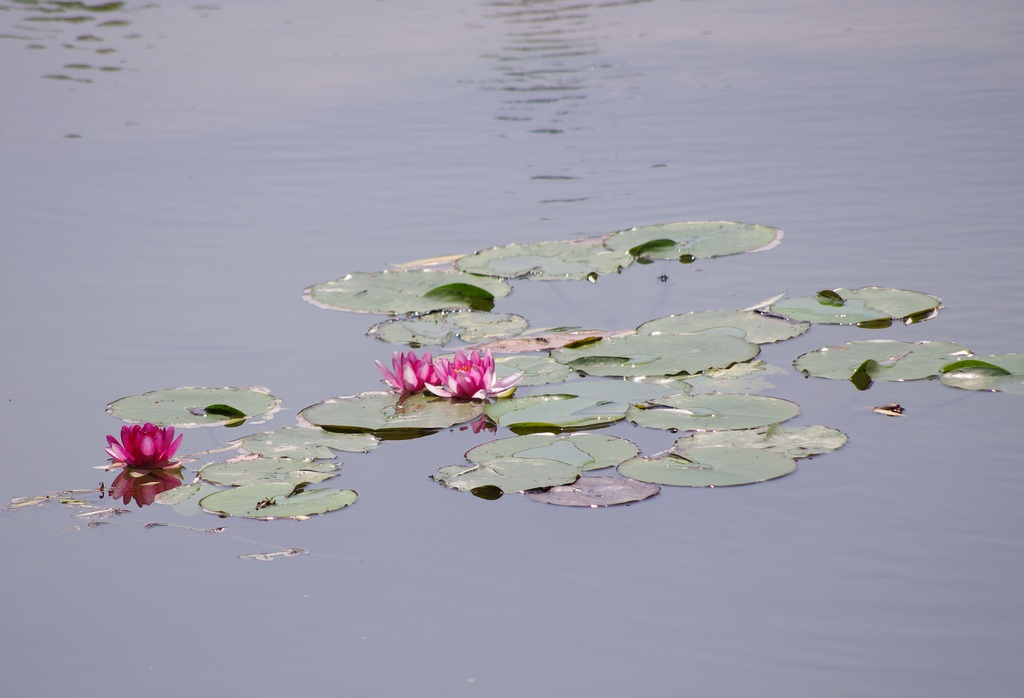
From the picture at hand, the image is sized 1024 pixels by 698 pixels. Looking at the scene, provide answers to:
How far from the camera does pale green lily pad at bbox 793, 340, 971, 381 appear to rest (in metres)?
3.10

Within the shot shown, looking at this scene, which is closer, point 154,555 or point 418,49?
point 154,555

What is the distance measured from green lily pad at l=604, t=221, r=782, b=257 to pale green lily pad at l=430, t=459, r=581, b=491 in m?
1.69

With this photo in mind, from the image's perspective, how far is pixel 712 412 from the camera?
293cm

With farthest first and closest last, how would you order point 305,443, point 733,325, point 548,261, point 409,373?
1. point 548,261
2. point 733,325
3. point 409,373
4. point 305,443

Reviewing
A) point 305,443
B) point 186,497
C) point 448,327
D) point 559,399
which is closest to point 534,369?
point 559,399

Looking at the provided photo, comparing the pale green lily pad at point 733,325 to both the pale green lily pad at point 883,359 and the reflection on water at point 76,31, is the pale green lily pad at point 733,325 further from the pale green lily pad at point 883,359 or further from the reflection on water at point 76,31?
the reflection on water at point 76,31

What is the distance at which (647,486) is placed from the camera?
103 inches

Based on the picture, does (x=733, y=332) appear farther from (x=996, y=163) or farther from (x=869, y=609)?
(x=996, y=163)

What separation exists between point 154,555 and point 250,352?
1153mm

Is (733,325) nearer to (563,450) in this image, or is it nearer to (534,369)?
(534,369)

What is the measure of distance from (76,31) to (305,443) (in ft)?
25.8

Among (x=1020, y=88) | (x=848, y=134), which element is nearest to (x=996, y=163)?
(x=848, y=134)

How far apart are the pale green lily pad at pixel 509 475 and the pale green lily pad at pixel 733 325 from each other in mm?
905

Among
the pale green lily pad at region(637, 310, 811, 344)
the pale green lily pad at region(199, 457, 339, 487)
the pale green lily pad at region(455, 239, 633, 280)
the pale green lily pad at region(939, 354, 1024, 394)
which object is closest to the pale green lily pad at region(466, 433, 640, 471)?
the pale green lily pad at region(199, 457, 339, 487)
